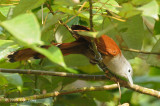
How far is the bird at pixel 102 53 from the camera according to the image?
1433 mm

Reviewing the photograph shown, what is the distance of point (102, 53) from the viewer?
5.16ft

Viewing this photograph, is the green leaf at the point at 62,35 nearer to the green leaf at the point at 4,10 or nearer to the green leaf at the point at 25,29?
the green leaf at the point at 4,10

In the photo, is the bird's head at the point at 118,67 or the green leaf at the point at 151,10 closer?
the green leaf at the point at 151,10

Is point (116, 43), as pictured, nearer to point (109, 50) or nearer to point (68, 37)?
point (109, 50)

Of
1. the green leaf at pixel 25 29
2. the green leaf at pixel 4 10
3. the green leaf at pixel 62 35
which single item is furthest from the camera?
the green leaf at pixel 62 35

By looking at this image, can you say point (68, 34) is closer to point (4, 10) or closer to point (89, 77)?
point (89, 77)

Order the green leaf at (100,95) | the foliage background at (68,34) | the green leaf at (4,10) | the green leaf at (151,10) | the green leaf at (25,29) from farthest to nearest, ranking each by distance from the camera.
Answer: the green leaf at (100,95), the green leaf at (4,10), the foliage background at (68,34), the green leaf at (151,10), the green leaf at (25,29)

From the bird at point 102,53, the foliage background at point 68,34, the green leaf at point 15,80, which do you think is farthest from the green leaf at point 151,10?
the bird at point 102,53

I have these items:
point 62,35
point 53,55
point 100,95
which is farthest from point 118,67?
point 53,55

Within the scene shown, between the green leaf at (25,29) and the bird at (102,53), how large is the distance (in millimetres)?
764

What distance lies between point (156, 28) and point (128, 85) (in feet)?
1.32

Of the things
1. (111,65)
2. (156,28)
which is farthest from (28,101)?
(156,28)

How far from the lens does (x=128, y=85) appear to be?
1.55m

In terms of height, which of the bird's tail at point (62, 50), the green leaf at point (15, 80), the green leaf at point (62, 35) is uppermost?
the green leaf at point (15, 80)
